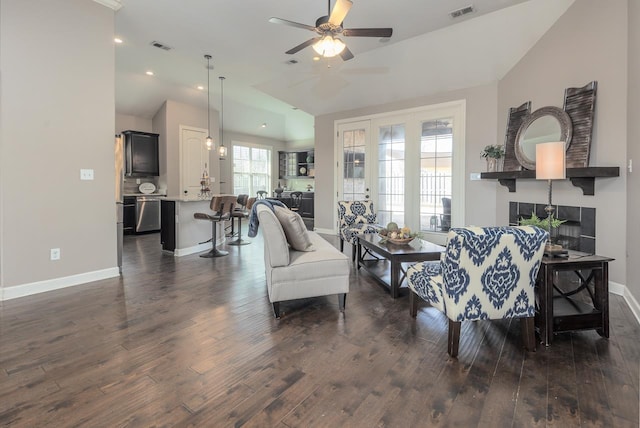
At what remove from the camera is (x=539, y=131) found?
3.93m

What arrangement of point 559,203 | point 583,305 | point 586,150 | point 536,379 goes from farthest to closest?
point 559,203 → point 586,150 → point 583,305 → point 536,379

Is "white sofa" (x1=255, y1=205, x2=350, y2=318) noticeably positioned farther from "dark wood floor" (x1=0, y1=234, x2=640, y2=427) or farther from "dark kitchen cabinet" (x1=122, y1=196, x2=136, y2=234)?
"dark kitchen cabinet" (x1=122, y1=196, x2=136, y2=234)

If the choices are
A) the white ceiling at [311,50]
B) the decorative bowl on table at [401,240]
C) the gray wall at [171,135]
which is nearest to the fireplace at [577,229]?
the decorative bowl on table at [401,240]

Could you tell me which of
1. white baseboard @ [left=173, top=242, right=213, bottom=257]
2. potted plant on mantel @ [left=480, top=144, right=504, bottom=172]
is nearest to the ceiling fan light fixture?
potted plant on mantel @ [left=480, top=144, right=504, bottom=172]

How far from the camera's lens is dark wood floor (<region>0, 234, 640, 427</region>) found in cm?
153

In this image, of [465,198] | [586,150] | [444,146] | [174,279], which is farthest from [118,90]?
[586,150]

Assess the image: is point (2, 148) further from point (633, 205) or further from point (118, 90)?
point (633, 205)

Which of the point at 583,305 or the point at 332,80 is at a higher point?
the point at 332,80

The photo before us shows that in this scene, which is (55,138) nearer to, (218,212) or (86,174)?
(86,174)

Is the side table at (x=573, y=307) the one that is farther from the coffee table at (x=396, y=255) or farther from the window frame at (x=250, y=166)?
the window frame at (x=250, y=166)

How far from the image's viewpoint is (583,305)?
2.34 meters

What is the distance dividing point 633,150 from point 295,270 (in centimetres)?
312

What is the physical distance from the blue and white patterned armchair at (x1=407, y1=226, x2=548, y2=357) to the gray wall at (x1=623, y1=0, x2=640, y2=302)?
4.75 feet

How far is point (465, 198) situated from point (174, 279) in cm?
470
